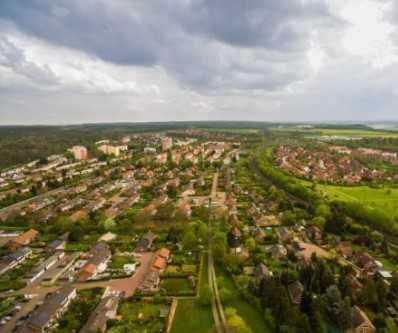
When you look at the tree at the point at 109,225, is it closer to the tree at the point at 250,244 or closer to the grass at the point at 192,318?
the grass at the point at 192,318

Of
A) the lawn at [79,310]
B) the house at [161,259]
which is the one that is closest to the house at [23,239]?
the lawn at [79,310]

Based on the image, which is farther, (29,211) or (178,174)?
(178,174)

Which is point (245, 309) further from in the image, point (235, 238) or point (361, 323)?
point (235, 238)

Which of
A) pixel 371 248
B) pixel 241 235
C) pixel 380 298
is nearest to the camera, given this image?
pixel 380 298

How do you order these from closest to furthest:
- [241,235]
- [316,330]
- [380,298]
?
1. [316,330]
2. [380,298]
3. [241,235]

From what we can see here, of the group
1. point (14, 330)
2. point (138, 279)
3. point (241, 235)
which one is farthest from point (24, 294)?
point (241, 235)

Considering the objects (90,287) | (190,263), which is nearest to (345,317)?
(190,263)

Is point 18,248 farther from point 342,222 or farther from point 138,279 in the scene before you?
point 342,222
